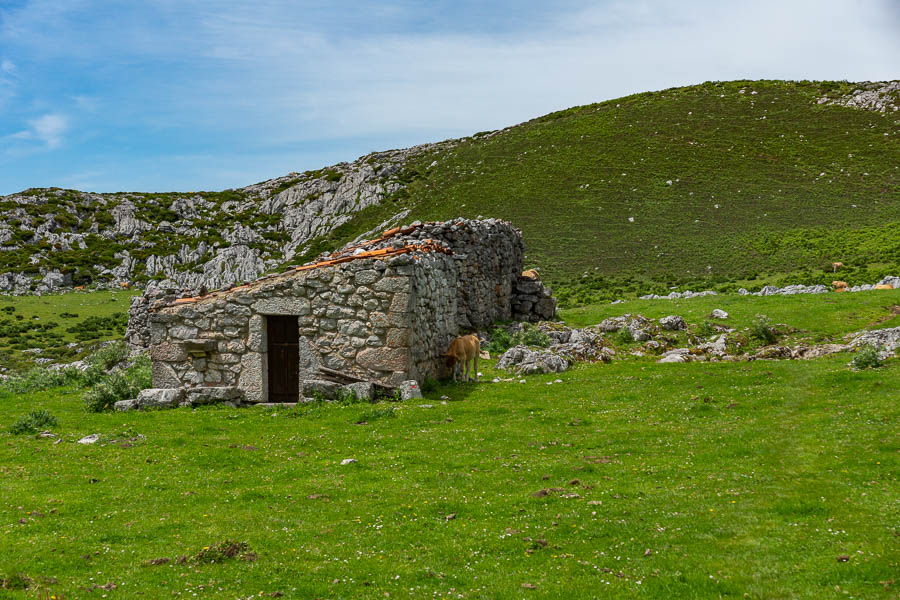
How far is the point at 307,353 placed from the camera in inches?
713

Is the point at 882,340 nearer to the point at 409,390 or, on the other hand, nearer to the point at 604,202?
the point at 409,390

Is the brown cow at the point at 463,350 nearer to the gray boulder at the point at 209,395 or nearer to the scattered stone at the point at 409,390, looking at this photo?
the scattered stone at the point at 409,390

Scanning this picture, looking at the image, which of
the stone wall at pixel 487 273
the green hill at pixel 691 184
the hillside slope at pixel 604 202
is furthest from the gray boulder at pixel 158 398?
the green hill at pixel 691 184

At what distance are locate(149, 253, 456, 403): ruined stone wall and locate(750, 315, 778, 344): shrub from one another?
14.4 metres

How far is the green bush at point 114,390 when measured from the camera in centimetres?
1755

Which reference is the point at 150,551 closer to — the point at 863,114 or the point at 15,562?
the point at 15,562

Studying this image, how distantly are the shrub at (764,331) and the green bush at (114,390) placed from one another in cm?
2183

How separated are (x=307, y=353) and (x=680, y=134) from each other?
8387cm

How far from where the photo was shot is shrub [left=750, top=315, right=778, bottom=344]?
25406 millimetres

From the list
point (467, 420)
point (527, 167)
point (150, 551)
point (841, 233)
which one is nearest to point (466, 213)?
point (527, 167)

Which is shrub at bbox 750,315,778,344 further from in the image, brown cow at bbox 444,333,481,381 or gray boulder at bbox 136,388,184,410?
gray boulder at bbox 136,388,184,410

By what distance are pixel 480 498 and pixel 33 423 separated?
11.3 m

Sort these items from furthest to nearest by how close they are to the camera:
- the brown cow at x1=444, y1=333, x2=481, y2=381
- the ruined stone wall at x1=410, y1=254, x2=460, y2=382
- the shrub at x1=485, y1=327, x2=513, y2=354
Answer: the shrub at x1=485, y1=327, x2=513, y2=354 → the brown cow at x1=444, y1=333, x2=481, y2=381 → the ruined stone wall at x1=410, y1=254, x2=460, y2=382

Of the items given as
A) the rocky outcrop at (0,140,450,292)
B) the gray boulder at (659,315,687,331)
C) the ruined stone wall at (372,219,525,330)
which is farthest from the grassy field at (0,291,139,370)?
the gray boulder at (659,315,687,331)
